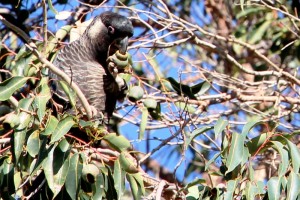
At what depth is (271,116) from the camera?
3992 mm

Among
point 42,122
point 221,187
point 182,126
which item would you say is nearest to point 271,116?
point 182,126

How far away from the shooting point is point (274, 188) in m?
2.63

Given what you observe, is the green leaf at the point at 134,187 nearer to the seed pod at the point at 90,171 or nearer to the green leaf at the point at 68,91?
the seed pod at the point at 90,171

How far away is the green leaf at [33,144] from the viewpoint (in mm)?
2766

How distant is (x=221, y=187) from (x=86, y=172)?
1.65ft

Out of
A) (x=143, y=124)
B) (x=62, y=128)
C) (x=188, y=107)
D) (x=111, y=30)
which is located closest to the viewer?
(x=62, y=128)

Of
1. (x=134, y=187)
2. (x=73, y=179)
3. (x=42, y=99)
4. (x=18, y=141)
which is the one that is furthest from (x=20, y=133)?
(x=134, y=187)

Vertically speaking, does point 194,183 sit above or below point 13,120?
below

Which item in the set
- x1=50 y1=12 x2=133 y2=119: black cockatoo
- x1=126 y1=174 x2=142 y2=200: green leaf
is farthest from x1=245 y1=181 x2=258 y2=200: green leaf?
x1=50 y1=12 x2=133 y2=119: black cockatoo

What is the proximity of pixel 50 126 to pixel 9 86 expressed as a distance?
0.23 metres

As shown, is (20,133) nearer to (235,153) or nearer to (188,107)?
(235,153)

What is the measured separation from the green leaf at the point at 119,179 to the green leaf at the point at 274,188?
530 millimetres

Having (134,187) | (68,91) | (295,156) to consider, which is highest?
(68,91)

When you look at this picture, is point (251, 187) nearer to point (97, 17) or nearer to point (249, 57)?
point (97, 17)
